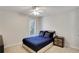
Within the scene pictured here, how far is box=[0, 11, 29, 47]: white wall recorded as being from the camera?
1243 millimetres

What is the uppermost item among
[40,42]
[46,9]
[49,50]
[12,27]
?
[46,9]

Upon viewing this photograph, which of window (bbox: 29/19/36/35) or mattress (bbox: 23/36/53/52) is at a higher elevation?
window (bbox: 29/19/36/35)

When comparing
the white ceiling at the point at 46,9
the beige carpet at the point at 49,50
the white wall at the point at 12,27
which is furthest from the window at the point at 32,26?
the beige carpet at the point at 49,50

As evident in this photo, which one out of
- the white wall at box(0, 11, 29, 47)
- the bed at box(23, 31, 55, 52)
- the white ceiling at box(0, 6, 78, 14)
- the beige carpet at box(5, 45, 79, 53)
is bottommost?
the beige carpet at box(5, 45, 79, 53)

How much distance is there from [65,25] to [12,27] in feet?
2.59

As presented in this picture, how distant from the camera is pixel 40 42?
1289 millimetres

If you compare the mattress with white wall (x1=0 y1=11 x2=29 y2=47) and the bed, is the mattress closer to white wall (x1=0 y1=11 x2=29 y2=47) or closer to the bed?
the bed

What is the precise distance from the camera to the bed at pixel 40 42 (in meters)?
1.27

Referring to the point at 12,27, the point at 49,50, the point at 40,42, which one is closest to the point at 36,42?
the point at 40,42

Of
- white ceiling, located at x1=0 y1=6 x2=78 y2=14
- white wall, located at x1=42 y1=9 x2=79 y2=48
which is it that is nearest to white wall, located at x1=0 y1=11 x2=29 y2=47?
white ceiling, located at x1=0 y1=6 x2=78 y2=14

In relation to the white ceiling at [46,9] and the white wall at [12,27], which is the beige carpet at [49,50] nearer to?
the white wall at [12,27]

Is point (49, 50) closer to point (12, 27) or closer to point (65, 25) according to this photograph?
point (65, 25)
